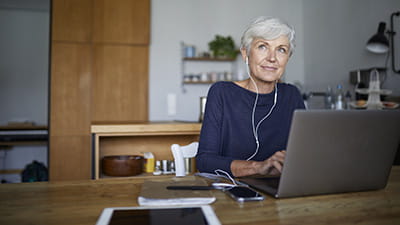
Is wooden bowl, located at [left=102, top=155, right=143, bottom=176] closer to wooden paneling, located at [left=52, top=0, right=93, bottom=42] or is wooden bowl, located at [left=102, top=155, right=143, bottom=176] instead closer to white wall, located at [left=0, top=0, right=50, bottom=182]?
wooden paneling, located at [left=52, top=0, right=93, bottom=42]

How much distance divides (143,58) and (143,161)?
1.58 metres

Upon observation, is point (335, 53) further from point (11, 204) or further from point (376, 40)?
point (11, 204)

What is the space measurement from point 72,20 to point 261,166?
10.3ft

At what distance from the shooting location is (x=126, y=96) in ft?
11.9

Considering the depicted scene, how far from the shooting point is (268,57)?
1.35 m

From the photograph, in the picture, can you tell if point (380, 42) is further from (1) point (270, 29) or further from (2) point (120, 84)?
(2) point (120, 84)

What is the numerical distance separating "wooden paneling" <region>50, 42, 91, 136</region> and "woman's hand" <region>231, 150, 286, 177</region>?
2672 millimetres

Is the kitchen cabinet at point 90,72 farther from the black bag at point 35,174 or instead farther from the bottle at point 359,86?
the bottle at point 359,86

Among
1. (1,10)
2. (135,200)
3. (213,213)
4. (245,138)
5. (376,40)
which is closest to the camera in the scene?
(213,213)

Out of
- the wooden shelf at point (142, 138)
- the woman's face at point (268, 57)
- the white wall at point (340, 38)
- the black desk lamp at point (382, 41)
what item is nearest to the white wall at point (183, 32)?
the white wall at point (340, 38)

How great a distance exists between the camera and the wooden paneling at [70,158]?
10.7 feet

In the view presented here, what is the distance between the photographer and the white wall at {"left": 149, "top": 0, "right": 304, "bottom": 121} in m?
3.87

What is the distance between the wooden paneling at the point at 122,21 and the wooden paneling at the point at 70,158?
3.71 feet

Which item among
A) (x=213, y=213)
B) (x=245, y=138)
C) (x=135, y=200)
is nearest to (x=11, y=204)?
(x=135, y=200)
